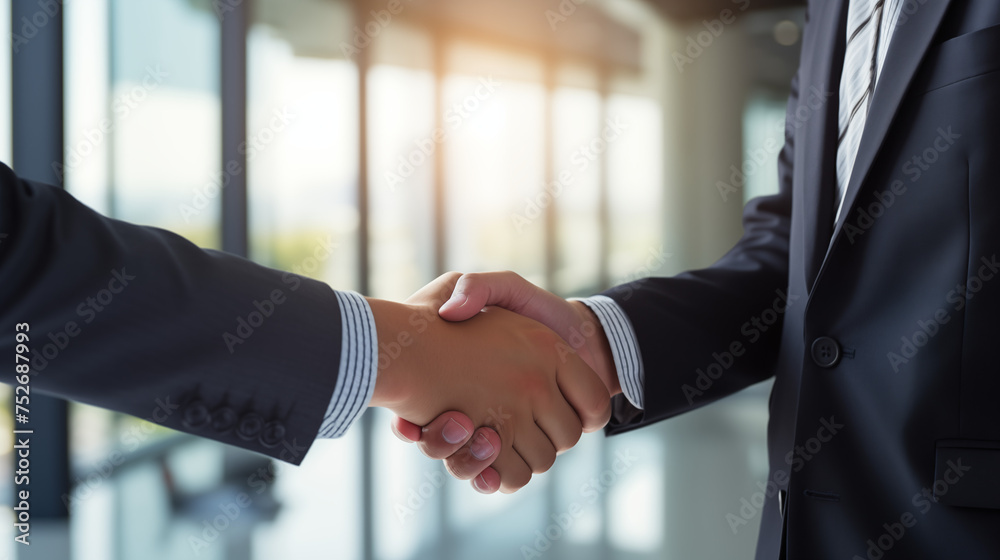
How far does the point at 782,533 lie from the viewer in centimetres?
93

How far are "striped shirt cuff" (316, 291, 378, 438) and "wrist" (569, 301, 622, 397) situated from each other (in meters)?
0.52

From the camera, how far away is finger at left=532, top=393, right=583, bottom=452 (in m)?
1.40

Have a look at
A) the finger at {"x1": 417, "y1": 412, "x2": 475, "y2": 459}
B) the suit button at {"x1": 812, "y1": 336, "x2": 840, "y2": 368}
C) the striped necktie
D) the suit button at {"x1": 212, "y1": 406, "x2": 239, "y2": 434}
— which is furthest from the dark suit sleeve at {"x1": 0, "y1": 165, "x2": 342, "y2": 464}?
the striped necktie

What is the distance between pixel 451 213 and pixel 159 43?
2666 millimetres

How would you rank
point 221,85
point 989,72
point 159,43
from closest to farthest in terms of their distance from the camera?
point 989,72, point 159,43, point 221,85

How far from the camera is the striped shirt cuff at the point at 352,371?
97 cm

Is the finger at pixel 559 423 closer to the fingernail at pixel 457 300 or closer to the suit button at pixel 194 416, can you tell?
the fingernail at pixel 457 300

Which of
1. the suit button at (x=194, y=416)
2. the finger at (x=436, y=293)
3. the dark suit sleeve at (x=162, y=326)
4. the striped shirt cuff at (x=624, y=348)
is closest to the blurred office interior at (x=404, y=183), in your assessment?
the striped shirt cuff at (x=624, y=348)

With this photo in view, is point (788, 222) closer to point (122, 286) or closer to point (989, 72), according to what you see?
point (989, 72)

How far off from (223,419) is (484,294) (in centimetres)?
60

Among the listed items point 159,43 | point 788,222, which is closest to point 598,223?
point 159,43

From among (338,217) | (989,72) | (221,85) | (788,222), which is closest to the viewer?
(989,72)

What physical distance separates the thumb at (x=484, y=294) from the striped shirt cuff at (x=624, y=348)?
19 cm

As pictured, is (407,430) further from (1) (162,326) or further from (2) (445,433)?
(1) (162,326)
